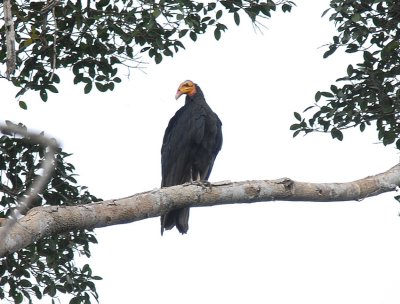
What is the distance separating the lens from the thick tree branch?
9.66 feet

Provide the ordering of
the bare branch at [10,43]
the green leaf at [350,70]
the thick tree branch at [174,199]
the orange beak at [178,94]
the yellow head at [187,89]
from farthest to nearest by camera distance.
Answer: the orange beak at [178,94] < the yellow head at [187,89] < the green leaf at [350,70] < the thick tree branch at [174,199] < the bare branch at [10,43]

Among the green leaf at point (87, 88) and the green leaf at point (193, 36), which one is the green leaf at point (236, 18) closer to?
the green leaf at point (193, 36)

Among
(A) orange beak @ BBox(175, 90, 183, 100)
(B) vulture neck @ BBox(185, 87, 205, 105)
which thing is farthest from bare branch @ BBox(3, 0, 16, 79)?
(A) orange beak @ BBox(175, 90, 183, 100)

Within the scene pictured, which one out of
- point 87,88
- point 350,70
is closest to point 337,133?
point 350,70

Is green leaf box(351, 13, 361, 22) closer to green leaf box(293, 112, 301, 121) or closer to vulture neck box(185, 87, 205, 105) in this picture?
green leaf box(293, 112, 301, 121)

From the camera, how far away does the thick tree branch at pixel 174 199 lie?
9.66 feet

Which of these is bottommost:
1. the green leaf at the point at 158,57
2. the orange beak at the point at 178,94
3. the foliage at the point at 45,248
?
the foliage at the point at 45,248

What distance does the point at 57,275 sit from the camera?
4.65 metres

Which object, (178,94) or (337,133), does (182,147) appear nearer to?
(178,94)

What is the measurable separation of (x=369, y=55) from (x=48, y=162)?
3.52 metres

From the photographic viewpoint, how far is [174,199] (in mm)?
3551

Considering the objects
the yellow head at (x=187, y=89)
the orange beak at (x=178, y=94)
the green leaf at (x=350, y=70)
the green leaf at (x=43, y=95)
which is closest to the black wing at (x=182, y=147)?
the yellow head at (x=187, y=89)

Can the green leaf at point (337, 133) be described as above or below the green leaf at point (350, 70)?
below

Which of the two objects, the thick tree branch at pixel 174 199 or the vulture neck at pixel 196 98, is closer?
the thick tree branch at pixel 174 199
